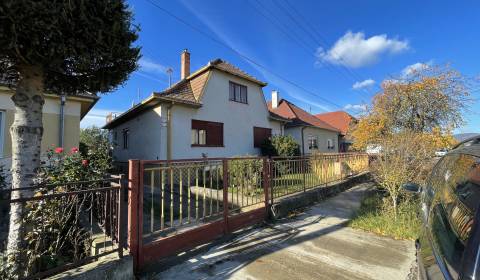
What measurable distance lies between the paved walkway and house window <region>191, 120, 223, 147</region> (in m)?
7.89

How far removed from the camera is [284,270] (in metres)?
3.51

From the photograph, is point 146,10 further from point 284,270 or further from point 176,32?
point 284,270

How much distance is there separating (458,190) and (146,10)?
35.5 feet

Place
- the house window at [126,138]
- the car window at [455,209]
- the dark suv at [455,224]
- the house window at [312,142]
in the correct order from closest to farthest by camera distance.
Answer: the dark suv at [455,224] < the car window at [455,209] < the house window at [126,138] < the house window at [312,142]

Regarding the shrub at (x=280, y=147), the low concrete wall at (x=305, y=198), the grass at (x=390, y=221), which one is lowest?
the grass at (x=390, y=221)

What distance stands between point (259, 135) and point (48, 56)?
13.7 m

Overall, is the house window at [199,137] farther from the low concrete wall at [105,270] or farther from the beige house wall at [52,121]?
the low concrete wall at [105,270]

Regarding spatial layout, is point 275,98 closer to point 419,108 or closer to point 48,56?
point 419,108

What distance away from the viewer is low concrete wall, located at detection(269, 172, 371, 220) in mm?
6011

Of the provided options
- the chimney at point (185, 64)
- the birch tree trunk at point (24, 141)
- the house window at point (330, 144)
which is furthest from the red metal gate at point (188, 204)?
the house window at point (330, 144)

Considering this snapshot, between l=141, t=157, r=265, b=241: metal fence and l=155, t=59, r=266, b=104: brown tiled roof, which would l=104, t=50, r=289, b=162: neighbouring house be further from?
l=141, t=157, r=265, b=241: metal fence

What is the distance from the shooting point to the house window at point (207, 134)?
12430 millimetres

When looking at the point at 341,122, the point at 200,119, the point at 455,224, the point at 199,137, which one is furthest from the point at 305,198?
the point at 341,122

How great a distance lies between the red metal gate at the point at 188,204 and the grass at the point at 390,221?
88.3 inches
